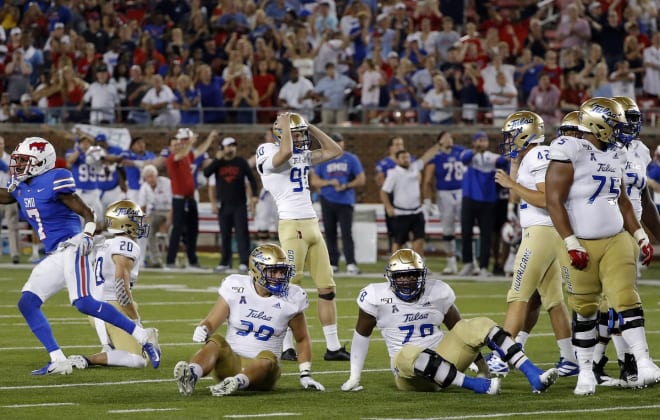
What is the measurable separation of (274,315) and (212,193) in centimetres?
1154

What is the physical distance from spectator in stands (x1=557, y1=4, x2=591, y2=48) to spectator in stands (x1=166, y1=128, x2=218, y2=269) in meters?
7.29

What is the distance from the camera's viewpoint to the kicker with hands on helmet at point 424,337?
8711 mm

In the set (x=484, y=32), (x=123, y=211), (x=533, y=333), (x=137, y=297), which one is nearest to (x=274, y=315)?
(x=123, y=211)

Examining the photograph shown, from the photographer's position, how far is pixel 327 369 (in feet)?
34.0

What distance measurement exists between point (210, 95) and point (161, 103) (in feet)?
2.84

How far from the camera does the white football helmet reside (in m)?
10.4

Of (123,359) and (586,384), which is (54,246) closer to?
(123,359)

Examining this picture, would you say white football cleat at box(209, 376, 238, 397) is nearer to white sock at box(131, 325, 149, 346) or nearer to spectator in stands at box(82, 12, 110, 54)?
white sock at box(131, 325, 149, 346)

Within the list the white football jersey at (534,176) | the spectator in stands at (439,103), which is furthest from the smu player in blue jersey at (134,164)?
the white football jersey at (534,176)

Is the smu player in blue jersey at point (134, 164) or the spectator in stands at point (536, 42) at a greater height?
the spectator in stands at point (536, 42)

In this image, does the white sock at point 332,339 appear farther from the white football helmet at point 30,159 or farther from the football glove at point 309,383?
the white football helmet at point 30,159

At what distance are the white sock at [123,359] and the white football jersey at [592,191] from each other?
11.2ft

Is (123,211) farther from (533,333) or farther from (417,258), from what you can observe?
(533,333)

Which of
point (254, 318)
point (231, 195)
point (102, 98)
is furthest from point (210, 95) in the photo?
point (254, 318)
